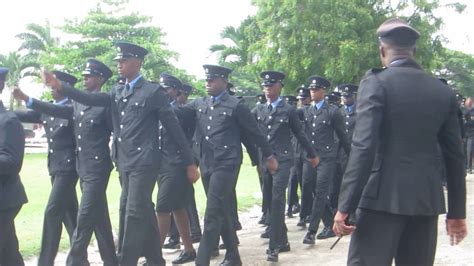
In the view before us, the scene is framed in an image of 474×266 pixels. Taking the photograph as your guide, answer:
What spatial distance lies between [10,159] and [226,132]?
2484 millimetres

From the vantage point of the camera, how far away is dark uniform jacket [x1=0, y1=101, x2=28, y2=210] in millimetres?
5562

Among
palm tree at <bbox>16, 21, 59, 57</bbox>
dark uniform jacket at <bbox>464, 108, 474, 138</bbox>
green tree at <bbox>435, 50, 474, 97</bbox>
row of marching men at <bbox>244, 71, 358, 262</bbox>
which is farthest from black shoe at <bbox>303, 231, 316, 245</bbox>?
palm tree at <bbox>16, 21, 59, 57</bbox>

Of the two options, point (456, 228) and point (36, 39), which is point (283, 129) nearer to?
point (456, 228)

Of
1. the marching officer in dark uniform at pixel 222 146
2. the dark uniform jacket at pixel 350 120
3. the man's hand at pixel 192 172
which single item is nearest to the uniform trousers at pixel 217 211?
the marching officer in dark uniform at pixel 222 146

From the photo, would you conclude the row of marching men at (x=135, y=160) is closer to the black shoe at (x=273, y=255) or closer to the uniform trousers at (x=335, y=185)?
the black shoe at (x=273, y=255)

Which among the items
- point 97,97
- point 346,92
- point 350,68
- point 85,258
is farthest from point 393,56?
point 350,68

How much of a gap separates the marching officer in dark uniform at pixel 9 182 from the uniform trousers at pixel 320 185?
4.31 metres

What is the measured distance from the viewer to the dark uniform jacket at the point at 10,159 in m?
5.56

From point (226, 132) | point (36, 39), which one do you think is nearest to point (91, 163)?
point (226, 132)

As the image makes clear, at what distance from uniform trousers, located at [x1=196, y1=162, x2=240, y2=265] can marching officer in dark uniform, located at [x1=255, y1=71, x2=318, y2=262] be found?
103 centimetres

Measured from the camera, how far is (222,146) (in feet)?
23.5

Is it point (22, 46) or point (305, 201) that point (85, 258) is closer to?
point (305, 201)

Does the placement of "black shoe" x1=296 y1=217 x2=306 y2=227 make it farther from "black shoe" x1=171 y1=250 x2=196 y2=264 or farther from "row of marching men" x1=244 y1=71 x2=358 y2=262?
"black shoe" x1=171 y1=250 x2=196 y2=264

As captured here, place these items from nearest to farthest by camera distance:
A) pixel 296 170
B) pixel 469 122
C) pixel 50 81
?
pixel 50 81 → pixel 296 170 → pixel 469 122
